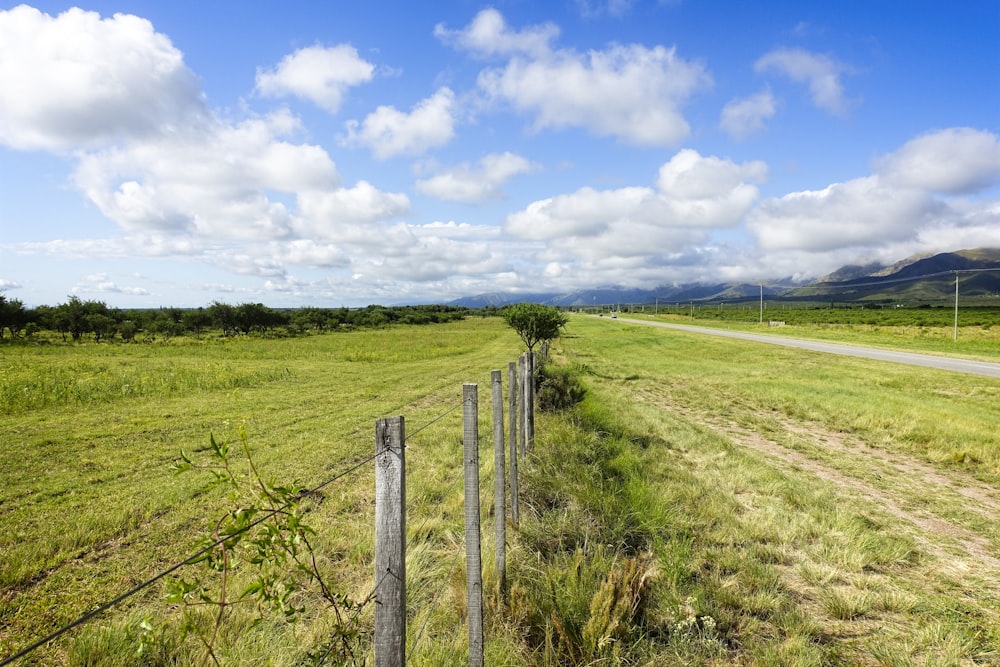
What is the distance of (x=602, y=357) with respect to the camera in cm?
2789

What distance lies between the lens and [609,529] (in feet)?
17.2

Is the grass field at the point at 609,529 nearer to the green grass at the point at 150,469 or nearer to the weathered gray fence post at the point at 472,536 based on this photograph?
the green grass at the point at 150,469

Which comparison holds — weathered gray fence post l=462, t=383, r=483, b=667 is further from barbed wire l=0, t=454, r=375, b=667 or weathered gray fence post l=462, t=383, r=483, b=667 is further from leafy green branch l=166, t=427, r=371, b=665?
barbed wire l=0, t=454, r=375, b=667

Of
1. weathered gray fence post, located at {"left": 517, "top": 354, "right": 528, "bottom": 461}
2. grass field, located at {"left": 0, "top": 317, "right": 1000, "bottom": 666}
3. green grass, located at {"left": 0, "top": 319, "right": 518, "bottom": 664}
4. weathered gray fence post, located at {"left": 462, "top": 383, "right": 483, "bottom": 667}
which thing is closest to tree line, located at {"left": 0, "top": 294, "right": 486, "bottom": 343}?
green grass, located at {"left": 0, "top": 319, "right": 518, "bottom": 664}

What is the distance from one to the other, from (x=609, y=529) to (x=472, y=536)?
230 cm

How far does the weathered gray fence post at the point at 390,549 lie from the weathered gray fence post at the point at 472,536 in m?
0.97

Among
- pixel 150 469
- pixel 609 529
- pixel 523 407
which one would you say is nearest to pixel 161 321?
pixel 150 469

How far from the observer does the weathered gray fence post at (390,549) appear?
231cm

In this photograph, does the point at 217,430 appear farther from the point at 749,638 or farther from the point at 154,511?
the point at 749,638

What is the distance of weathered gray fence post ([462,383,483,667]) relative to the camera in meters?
3.29

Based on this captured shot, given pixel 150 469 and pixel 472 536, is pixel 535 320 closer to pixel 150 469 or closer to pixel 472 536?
pixel 150 469

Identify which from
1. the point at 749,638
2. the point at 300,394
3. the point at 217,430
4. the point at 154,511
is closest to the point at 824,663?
the point at 749,638

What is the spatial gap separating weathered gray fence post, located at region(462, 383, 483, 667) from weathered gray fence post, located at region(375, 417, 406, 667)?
3.17ft

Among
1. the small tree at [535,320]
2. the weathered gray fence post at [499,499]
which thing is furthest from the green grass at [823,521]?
the small tree at [535,320]
